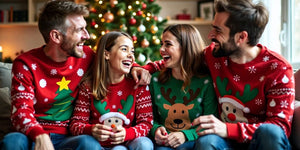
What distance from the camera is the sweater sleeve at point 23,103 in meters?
1.52

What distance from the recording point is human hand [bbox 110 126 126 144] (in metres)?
1.58

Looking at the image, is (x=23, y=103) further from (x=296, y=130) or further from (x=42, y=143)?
(x=296, y=130)

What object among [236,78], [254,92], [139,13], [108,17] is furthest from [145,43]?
[254,92]

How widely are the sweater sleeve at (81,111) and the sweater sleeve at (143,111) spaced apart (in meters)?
0.28

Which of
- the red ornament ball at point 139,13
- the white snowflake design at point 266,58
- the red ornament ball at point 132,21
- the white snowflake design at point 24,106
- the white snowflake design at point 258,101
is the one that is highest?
the red ornament ball at point 139,13

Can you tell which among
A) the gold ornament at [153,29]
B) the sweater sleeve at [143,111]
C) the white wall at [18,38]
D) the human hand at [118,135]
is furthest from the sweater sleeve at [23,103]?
the white wall at [18,38]

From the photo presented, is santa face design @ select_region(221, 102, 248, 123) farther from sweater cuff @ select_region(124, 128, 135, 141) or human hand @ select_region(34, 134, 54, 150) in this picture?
human hand @ select_region(34, 134, 54, 150)

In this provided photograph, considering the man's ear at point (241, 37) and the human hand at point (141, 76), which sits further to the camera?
the human hand at point (141, 76)

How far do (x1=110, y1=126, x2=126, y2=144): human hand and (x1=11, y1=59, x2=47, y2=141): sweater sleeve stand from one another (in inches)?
14.0

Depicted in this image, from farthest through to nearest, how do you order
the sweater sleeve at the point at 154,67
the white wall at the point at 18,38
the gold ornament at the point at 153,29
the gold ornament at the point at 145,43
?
the white wall at the point at 18,38 → the gold ornament at the point at 153,29 → the gold ornament at the point at 145,43 → the sweater sleeve at the point at 154,67

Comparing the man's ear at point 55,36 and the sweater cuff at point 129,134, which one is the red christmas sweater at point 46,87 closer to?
the man's ear at point 55,36

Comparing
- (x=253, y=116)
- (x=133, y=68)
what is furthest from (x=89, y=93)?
(x=253, y=116)

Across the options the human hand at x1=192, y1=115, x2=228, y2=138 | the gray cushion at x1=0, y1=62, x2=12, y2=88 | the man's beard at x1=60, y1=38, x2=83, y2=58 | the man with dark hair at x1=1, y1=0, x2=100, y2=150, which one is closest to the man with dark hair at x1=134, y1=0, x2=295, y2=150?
the human hand at x1=192, y1=115, x2=228, y2=138

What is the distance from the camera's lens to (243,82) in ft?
5.41
